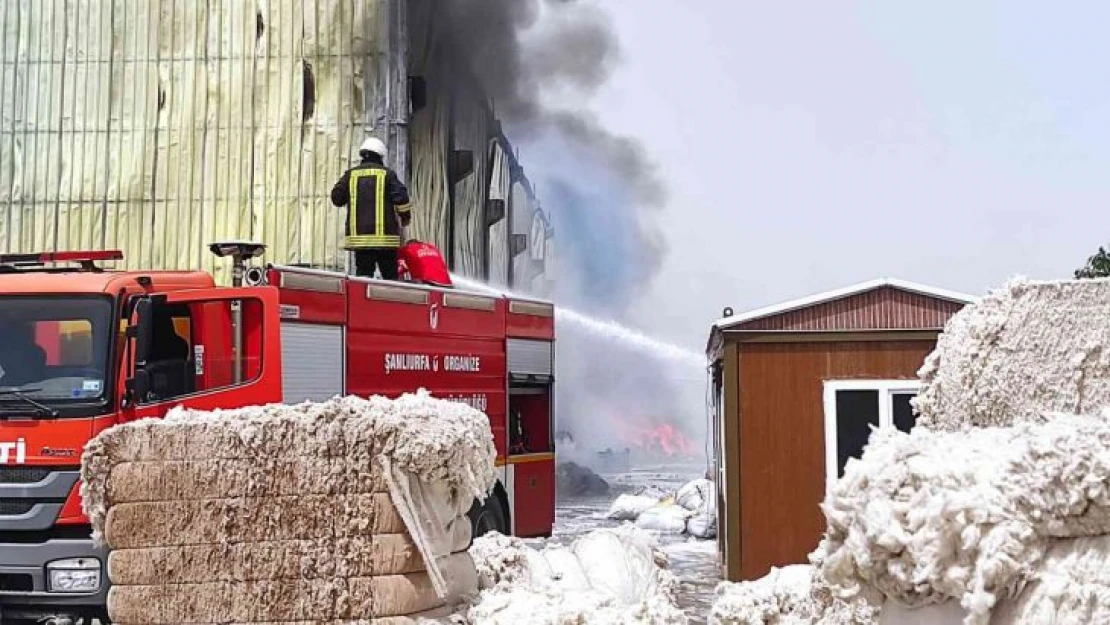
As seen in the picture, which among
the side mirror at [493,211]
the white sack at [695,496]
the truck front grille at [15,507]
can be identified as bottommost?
the white sack at [695,496]

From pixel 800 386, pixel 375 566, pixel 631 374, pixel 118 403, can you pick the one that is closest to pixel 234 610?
pixel 375 566

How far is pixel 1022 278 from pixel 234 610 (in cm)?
298

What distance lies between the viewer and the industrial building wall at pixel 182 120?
1394 centimetres

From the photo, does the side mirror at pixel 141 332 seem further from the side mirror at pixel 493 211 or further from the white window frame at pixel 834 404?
the side mirror at pixel 493 211

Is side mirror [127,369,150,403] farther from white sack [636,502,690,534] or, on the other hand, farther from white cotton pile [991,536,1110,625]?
white sack [636,502,690,534]

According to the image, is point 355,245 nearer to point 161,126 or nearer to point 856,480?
point 161,126

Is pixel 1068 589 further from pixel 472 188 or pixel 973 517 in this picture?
pixel 472 188

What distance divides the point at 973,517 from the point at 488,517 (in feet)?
25.4

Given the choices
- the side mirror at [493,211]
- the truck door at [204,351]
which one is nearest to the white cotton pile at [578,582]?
the truck door at [204,351]

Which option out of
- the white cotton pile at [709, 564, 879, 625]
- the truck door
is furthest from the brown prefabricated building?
the white cotton pile at [709, 564, 879, 625]

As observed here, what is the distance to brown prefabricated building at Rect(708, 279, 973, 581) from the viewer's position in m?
9.91

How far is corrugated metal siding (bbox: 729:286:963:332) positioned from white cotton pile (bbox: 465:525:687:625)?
3736 millimetres

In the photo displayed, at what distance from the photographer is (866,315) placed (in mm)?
10008

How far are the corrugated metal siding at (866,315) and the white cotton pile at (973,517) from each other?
7639 millimetres
